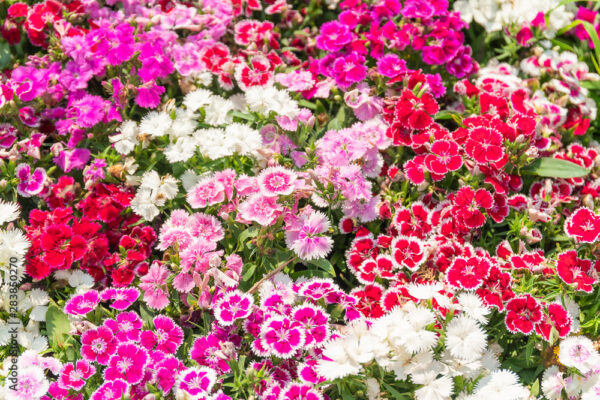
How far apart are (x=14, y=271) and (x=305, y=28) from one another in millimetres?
2630

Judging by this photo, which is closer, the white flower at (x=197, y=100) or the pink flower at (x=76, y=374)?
the pink flower at (x=76, y=374)

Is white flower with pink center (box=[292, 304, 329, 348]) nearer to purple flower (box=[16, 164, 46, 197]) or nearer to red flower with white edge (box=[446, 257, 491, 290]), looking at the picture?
red flower with white edge (box=[446, 257, 491, 290])

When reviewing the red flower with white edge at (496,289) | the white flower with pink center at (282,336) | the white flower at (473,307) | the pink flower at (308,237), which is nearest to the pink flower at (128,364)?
the white flower with pink center at (282,336)

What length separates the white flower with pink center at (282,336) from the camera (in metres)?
2.55

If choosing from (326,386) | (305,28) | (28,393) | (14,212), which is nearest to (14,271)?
(14,212)

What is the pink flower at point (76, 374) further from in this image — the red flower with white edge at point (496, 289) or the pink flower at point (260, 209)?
the red flower with white edge at point (496, 289)

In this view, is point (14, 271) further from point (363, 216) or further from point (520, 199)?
point (520, 199)

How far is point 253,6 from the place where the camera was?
4.06 meters

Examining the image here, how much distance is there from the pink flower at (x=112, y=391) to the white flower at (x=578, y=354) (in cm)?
201

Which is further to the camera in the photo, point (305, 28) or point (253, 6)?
point (305, 28)

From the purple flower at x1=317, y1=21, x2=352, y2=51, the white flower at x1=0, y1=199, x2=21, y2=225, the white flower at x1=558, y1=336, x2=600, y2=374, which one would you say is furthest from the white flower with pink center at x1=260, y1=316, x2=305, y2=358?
the purple flower at x1=317, y1=21, x2=352, y2=51

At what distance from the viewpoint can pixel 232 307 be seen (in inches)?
106

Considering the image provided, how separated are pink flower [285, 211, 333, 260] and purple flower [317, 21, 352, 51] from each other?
4.38 ft

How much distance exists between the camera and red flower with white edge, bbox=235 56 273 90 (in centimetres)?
359
